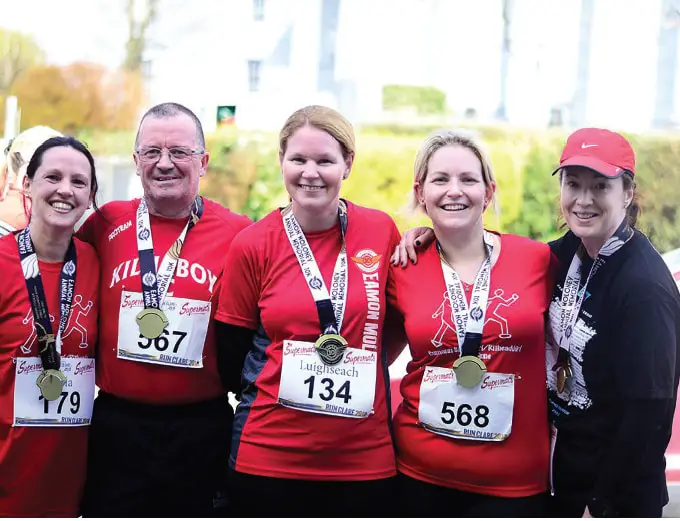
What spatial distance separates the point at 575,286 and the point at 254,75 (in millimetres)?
5421

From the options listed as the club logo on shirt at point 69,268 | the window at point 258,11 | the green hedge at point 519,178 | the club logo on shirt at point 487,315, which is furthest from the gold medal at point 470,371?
the window at point 258,11

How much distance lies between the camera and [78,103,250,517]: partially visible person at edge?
326 centimetres

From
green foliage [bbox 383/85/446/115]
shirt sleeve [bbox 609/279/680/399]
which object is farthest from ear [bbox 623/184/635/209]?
green foliage [bbox 383/85/446/115]

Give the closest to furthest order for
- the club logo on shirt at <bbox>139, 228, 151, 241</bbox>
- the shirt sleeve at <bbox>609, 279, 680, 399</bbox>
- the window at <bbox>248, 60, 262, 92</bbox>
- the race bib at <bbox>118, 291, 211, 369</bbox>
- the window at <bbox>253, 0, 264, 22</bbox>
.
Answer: the shirt sleeve at <bbox>609, 279, 680, 399</bbox>, the race bib at <bbox>118, 291, 211, 369</bbox>, the club logo on shirt at <bbox>139, 228, 151, 241</bbox>, the window at <bbox>248, 60, 262, 92</bbox>, the window at <bbox>253, 0, 264, 22</bbox>

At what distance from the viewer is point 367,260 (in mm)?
3203

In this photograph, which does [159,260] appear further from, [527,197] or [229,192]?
[527,197]

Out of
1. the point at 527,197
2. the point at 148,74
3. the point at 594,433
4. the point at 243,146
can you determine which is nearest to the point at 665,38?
the point at 527,197

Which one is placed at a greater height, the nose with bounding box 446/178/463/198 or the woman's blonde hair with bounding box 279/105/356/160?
the woman's blonde hair with bounding box 279/105/356/160

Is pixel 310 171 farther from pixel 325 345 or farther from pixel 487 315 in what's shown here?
pixel 487 315

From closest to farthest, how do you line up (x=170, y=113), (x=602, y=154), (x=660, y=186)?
(x=602, y=154), (x=170, y=113), (x=660, y=186)

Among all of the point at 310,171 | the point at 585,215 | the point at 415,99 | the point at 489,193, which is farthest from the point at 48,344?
the point at 415,99

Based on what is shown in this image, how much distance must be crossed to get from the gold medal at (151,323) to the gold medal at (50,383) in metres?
0.37

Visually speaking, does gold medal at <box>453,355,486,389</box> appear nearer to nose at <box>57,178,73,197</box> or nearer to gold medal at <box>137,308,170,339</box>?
gold medal at <box>137,308,170,339</box>

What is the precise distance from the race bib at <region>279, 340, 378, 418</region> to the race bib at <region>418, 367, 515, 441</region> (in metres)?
0.28
